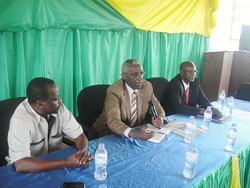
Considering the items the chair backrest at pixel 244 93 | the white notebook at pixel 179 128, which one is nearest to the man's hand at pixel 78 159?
the white notebook at pixel 179 128

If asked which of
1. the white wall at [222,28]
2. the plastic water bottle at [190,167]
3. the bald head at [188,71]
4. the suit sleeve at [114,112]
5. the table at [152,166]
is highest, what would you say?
the white wall at [222,28]

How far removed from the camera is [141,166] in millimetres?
1387

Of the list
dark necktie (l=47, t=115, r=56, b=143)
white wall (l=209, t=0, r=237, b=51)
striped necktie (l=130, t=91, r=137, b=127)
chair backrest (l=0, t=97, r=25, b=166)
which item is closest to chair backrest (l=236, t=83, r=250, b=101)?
striped necktie (l=130, t=91, r=137, b=127)

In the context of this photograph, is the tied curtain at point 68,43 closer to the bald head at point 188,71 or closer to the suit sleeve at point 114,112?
the suit sleeve at point 114,112

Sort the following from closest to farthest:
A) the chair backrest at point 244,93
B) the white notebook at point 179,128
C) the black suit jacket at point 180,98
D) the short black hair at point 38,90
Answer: the short black hair at point 38,90 < the white notebook at point 179,128 < the black suit jacket at point 180,98 < the chair backrest at point 244,93

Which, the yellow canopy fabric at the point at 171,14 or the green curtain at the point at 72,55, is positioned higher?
the yellow canopy fabric at the point at 171,14

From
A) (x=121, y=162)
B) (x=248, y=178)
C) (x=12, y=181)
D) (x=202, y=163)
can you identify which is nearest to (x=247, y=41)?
(x=248, y=178)

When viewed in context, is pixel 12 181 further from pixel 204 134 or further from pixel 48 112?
pixel 204 134

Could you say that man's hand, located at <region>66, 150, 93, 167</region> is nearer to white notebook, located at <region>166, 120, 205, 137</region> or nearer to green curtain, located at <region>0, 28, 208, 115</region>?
white notebook, located at <region>166, 120, 205, 137</region>

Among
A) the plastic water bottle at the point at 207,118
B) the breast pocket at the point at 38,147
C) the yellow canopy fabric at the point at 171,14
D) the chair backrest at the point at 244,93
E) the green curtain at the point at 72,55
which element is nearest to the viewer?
the breast pocket at the point at 38,147

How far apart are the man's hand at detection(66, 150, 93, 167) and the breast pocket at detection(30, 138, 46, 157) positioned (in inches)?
13.3

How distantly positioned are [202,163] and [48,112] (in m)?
1.12

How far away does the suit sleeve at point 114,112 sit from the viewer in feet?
6.00

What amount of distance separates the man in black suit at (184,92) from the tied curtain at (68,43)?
97cm
